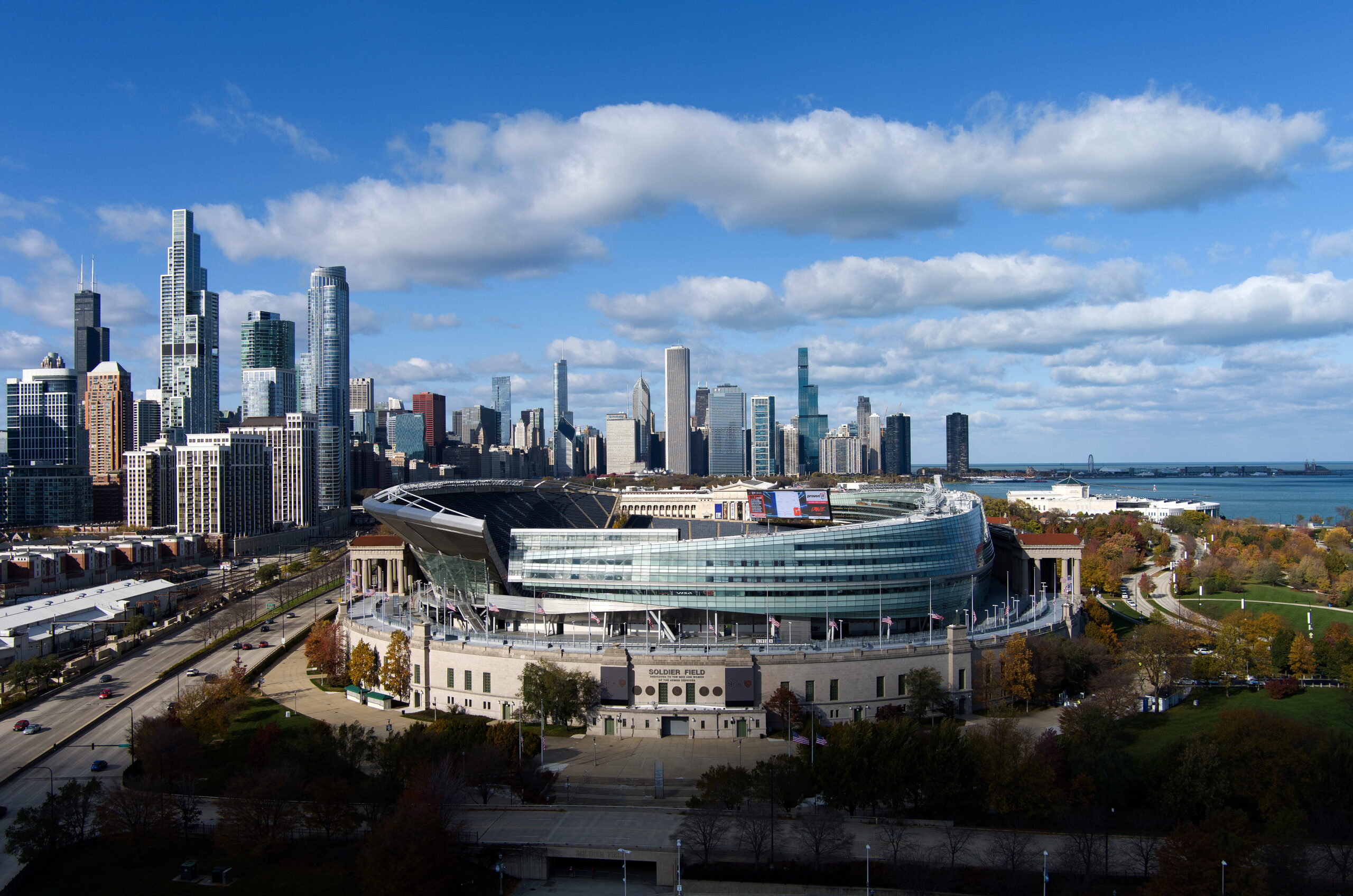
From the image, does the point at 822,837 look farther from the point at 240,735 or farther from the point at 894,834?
the point at 240,735

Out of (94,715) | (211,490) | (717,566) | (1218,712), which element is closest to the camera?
(1218,712)

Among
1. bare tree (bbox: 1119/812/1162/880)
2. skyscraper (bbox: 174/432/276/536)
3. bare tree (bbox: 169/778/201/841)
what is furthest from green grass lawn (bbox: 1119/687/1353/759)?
skyscraper (bbox: 174/432/276/536)

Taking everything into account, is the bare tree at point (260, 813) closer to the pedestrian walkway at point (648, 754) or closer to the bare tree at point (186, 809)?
the bare tree at point (186, 809)

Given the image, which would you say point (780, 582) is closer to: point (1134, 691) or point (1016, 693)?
point (1016, 693)

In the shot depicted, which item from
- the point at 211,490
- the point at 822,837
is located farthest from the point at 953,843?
the point at 211,490

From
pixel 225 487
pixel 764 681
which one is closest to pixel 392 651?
pixel 764 681

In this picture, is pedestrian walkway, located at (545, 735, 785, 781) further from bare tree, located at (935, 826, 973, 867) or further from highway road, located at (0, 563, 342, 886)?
highway road, located at (0, 563, 342, 886)
